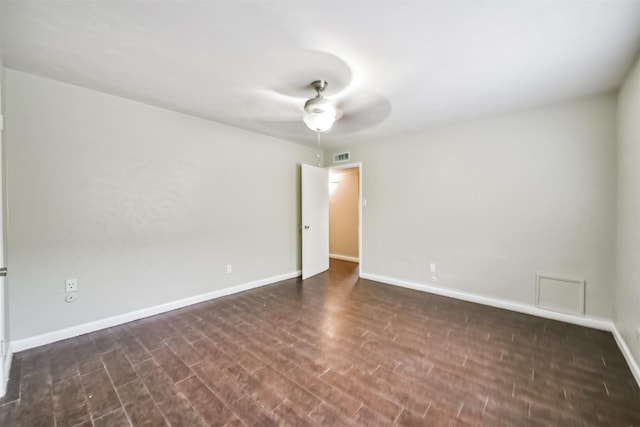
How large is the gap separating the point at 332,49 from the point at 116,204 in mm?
2659

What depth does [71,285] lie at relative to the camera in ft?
8.16

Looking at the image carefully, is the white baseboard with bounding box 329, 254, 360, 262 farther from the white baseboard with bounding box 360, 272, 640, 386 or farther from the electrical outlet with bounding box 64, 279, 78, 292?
the electrical outlet with bounding box 64, 279, 78, 292

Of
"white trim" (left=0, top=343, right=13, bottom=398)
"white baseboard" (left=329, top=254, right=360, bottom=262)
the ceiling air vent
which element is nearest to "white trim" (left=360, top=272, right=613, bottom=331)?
"white baseboard" (left=329, top=254, right=360, bottom=262)

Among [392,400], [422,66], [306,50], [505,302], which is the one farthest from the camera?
[505,302]

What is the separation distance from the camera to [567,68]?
213 cm

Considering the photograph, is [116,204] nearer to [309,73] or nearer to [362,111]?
[309,73]

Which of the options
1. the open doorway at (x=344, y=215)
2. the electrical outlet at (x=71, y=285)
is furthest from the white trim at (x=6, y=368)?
the open doorway at (x=344, y=215)

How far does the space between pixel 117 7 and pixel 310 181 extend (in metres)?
Result: 3.38

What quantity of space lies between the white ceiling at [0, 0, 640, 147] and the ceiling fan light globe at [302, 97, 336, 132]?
0.19m

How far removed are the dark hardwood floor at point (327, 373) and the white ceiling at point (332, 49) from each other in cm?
242

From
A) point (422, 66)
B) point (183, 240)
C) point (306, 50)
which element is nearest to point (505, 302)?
point (422, 66)

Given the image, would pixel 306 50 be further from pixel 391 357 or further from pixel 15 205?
pixel 15 205

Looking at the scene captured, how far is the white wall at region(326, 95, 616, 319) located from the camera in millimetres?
2654

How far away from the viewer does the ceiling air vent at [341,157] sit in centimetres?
481
